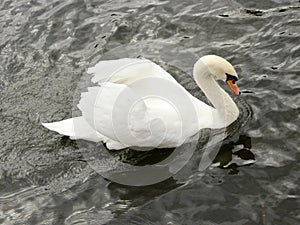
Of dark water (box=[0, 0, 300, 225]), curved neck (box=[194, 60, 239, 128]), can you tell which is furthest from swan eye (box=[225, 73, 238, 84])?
dark water (box=[0, 0, 300, 225])

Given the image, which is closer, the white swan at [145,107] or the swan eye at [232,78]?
the white swan at [145,107]

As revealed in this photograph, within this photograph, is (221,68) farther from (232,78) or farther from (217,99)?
(217,99)

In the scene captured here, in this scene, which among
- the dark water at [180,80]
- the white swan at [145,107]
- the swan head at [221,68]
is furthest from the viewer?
the swan head at [221,68]

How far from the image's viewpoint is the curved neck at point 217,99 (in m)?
7.50

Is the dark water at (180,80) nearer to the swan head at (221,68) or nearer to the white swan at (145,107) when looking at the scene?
the white swan at (145,107)

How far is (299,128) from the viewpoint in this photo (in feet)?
23.7

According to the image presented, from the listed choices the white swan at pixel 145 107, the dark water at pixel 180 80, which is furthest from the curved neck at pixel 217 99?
the dark water at pixel 180 80

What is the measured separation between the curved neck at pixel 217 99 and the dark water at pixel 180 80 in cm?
23

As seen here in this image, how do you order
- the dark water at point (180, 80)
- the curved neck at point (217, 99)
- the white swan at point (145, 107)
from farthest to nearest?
the curved neck at point (217, 99)
the white swan at point (145, 107)
the dark water at point (180, 80)

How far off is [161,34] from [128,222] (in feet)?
13.4

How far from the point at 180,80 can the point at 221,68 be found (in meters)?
1.39

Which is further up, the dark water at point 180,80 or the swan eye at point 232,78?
the swan eye at point 232,78

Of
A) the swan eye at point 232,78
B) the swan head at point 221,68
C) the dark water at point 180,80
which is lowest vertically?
the dark water at point 180,80

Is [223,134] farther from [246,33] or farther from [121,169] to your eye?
[246,33]
